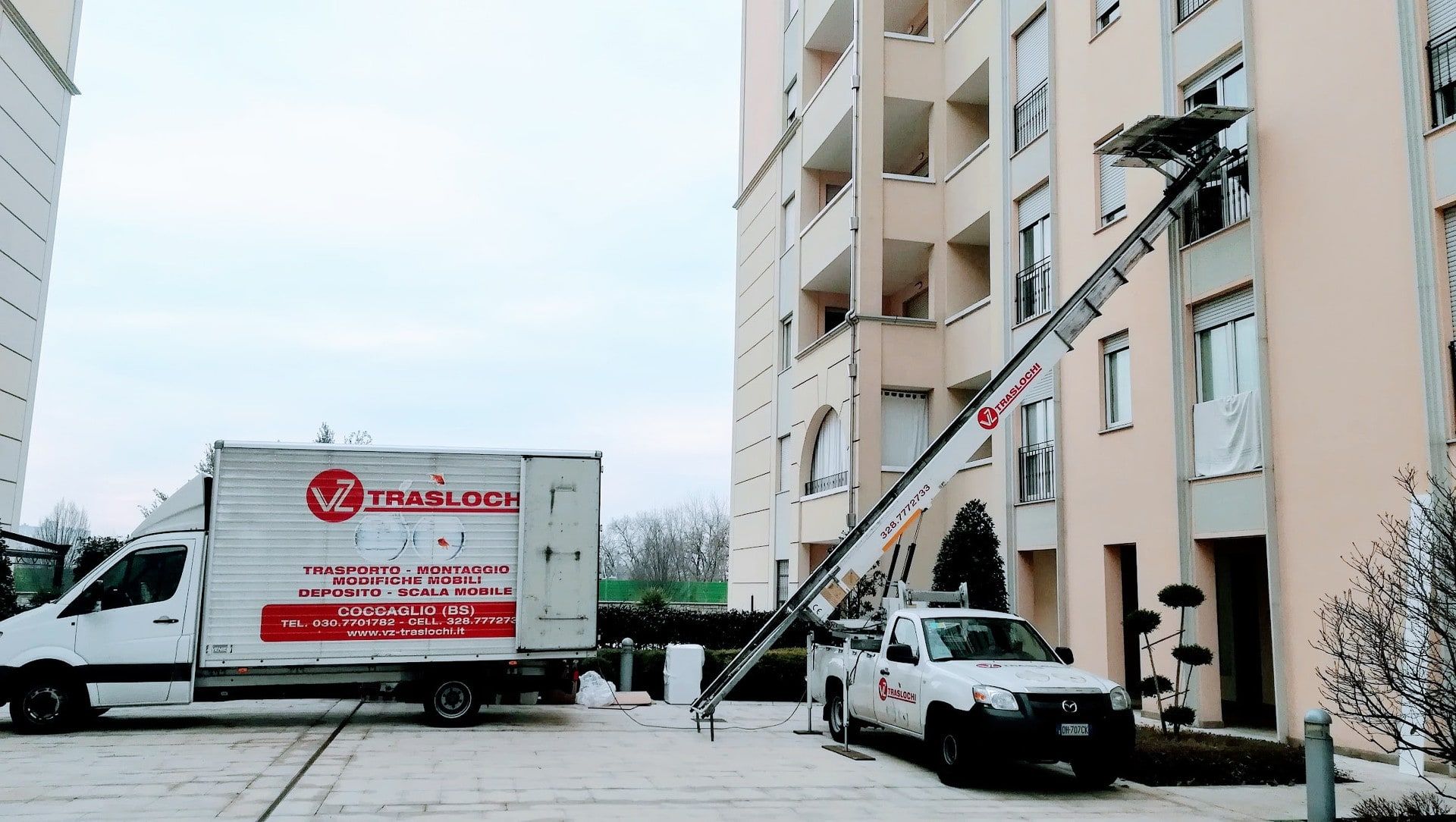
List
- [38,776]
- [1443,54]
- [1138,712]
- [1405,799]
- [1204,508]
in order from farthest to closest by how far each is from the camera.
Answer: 1. [1138,712]
2. [1204,508]
3. [1443,54]
4. [38,776]
5. [1405,799]

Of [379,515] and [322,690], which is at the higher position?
[379,515]

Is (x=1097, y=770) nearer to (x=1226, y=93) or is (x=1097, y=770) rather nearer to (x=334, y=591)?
(x=334, y=591)

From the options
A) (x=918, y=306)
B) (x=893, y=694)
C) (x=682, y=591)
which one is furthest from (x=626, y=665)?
(x=682, y=591)

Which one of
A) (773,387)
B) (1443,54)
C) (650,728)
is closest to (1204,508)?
(1443,54)

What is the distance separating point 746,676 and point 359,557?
756 cm

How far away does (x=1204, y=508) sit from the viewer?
1580 centimetres

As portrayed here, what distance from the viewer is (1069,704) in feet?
35.2

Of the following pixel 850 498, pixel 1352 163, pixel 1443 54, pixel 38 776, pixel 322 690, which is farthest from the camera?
pixel 850 498

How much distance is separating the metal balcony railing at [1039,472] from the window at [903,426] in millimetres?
3974

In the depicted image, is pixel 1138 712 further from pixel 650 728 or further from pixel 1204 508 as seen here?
pixel 650 728

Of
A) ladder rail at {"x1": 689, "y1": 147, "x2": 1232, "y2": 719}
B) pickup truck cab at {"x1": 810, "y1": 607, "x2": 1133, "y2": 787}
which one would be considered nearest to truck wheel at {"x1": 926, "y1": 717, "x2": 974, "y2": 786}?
pickup truck cab at {"x1": 810, "y1": 607, "x2": 1133, "y2": 787}

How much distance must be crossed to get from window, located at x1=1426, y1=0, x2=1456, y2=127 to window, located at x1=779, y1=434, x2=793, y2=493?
18918mm

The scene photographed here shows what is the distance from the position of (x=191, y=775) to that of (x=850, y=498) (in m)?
15.5

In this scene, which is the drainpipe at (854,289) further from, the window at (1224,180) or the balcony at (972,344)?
the window at (1224,180)
